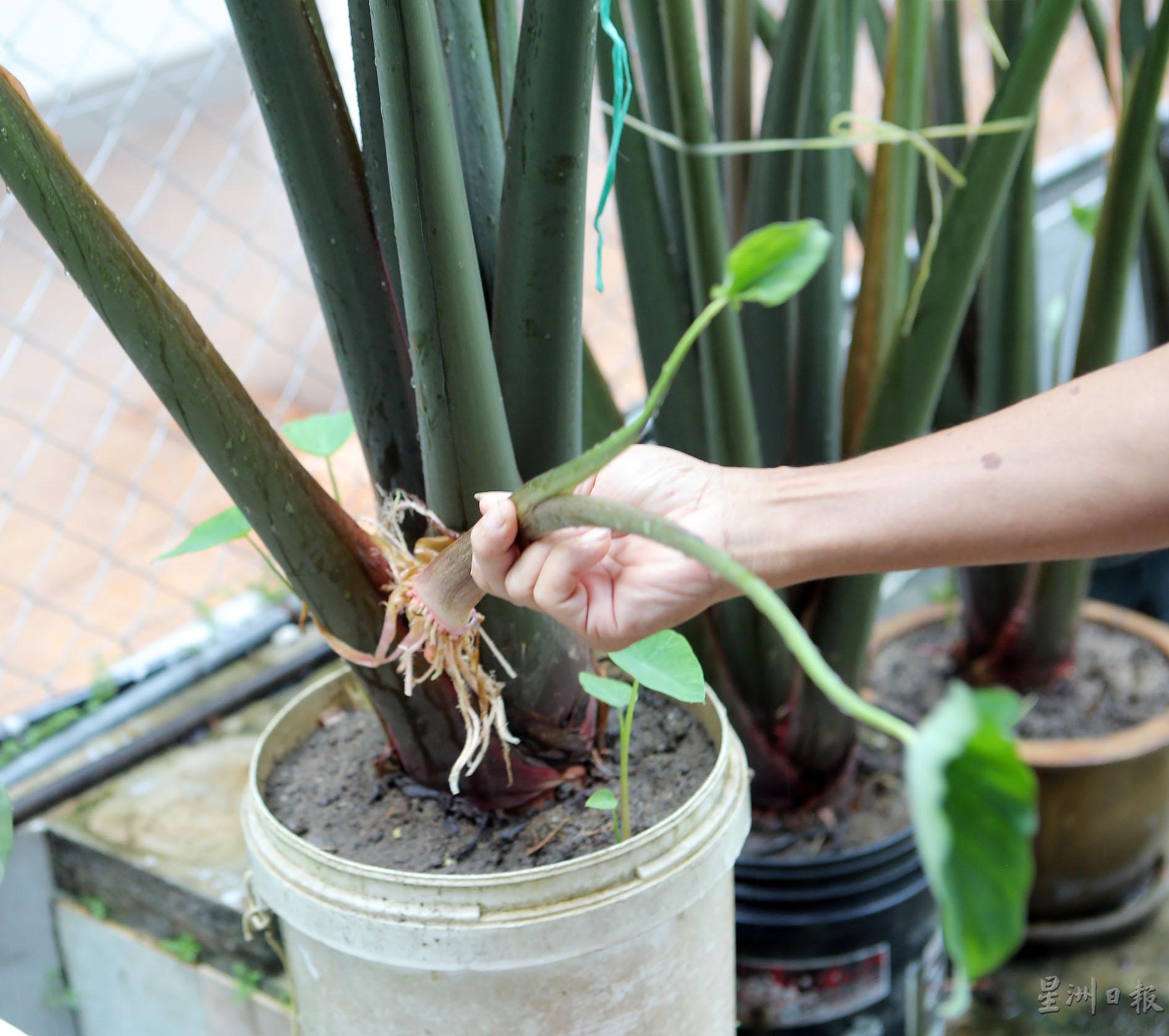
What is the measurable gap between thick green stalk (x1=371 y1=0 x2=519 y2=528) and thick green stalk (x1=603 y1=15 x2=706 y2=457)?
0.26 meters

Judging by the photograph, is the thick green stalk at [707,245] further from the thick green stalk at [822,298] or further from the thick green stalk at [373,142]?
the thick green stalk at [373,142]

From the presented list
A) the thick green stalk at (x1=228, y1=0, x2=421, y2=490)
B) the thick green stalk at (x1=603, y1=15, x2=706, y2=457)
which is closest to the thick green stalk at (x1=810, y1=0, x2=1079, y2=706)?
the thick green stalk at (x1=603, y1=15, x2=706, y2=457)

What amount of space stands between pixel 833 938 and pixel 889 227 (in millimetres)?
518

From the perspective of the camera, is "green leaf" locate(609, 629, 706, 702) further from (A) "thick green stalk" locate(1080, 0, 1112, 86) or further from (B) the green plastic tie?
(A) "thick green stalk" locate(1080, 0, 1112, 86)

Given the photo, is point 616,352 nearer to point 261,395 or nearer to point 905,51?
point 261,395

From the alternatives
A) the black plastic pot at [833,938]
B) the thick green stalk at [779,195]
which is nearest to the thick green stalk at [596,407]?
the thick green stalk at [779,195]

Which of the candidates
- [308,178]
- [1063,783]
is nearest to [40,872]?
[308,178]

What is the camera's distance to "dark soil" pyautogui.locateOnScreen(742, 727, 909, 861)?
34.5 inches

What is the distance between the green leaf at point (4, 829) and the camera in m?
0.52

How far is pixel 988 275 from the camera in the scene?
3.32 ft

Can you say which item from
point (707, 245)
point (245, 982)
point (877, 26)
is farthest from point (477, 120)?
point (245, 982)

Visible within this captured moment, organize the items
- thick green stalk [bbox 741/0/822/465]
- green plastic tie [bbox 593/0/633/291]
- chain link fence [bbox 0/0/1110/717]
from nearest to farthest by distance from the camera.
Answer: green plastic tie [bbox 593/0/633/291] < thick green stalk [bbox 741/0/822/465] < chain link fence [bbox 0/0/1110/717]

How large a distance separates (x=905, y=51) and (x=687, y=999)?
24.7 inches

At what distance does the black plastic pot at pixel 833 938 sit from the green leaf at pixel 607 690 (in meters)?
0.30
